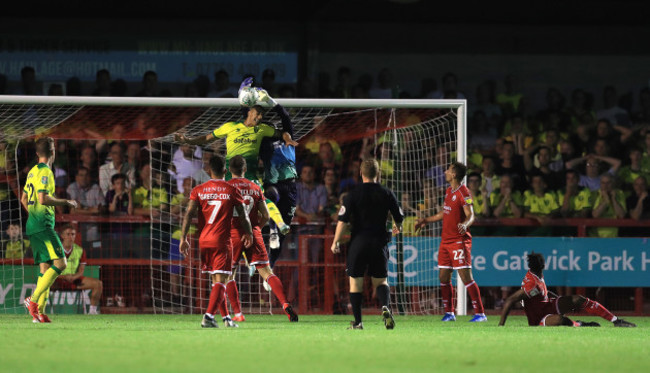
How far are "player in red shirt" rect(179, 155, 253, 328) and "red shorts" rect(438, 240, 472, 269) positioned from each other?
3.06 metres

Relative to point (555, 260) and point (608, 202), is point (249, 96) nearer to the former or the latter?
point (555, 260)

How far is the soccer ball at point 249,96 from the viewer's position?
12461 millimetres

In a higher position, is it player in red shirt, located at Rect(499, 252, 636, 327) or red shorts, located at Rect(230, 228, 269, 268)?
red shorts, located at Rect(230, 228, 269, 268)

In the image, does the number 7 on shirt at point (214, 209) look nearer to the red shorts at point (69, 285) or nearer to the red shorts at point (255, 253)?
the red shorts at point (255, 253)

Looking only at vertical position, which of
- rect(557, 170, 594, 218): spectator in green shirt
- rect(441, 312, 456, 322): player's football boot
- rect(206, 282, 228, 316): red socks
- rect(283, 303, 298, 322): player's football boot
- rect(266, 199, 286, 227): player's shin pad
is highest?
rect(557, 170, 594, 218): spectator in green shirt

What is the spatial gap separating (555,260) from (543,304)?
327 cm

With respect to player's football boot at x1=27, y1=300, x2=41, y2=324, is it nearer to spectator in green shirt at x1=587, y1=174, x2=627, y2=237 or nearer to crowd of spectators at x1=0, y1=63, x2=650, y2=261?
crowd of spectators at x1=0, y1=63, x2=650, y2=261

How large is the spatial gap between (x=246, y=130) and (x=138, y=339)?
11.9 feet

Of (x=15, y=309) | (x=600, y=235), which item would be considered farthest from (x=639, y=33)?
(x=15, y=309)

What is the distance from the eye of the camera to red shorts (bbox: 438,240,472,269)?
511 inches

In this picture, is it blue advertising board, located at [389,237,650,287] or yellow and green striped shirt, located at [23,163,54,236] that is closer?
yellow and green striped shirt, located at [23,163,54,236]

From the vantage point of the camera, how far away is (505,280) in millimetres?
15328

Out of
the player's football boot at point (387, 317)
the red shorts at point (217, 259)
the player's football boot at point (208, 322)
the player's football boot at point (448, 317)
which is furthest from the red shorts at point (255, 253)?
the player's football boot at point (448, 317)

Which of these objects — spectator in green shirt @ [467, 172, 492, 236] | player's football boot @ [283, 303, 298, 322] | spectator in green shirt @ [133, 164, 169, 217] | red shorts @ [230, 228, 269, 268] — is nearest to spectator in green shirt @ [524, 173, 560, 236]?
spectator in green shirt @ [467, 172, 492, 236]
